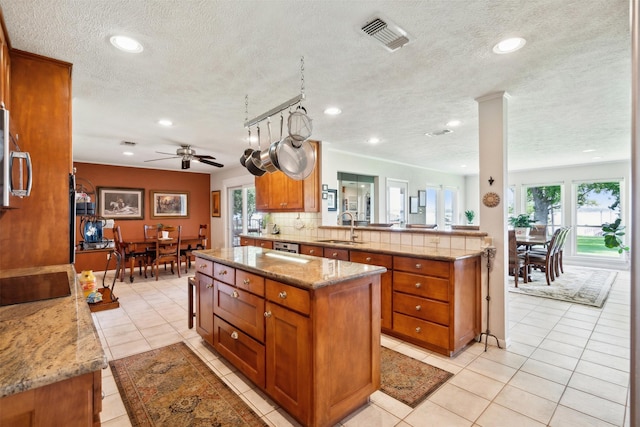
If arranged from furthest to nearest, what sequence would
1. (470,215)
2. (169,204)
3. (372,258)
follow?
(470,215)
(169,204)
(372,258)

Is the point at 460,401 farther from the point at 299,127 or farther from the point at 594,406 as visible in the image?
the point at 299,127

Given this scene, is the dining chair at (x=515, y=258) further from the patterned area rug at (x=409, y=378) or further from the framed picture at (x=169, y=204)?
the framed picture at (x=169, y=204)

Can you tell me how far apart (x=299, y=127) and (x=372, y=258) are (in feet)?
5.31

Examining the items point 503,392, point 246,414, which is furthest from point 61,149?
point 503,392

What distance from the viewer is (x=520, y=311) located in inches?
158

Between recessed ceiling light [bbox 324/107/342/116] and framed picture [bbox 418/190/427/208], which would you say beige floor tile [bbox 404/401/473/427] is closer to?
recessed ceiling light [bbox 324/107/342/116]

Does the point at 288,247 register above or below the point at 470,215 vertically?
below

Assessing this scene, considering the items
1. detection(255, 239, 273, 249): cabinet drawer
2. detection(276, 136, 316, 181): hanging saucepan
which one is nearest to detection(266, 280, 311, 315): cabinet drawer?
detection(276, 136, 316, 181): hanging saucepan

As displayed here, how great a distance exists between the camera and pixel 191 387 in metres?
2.29

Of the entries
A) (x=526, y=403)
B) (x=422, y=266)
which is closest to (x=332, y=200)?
(x=422, y=266)

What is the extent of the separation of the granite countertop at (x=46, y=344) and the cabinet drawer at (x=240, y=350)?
1.13 metres

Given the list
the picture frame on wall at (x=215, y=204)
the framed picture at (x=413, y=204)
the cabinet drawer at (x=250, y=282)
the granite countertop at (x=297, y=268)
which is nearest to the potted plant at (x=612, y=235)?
the framed picture at (x=413, y=204)

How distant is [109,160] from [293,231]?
168 inches

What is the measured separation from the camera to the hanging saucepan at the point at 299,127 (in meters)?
2.33
